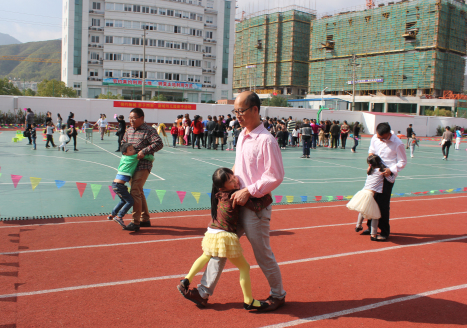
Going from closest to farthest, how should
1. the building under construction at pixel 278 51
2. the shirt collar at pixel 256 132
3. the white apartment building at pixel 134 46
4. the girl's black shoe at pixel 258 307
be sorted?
the shirt collar at pixel 256 132 < the girl's black shoe at pixel 258 307 < the white apartment building at pixel 134 46 < the building under construction at pixel 278 51

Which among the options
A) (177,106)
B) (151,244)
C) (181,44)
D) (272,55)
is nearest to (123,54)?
(181,44)

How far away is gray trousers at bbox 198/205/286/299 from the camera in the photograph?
141 inches

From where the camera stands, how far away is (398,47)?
74.6 m

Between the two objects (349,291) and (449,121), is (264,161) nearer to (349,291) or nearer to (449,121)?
(349,291)

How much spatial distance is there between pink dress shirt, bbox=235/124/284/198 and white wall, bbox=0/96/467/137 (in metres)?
37.0

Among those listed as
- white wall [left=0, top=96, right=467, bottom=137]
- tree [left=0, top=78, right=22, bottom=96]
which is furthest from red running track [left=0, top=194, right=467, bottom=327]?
tree [left=0, top=78, right=22, bottom=96]

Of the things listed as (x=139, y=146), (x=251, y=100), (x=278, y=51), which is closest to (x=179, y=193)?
(x=139, y=146)

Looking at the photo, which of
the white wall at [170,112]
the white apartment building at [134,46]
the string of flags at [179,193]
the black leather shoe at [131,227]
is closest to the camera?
the black leather shoe at [131,227]

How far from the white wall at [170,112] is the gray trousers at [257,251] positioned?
37.0 meters

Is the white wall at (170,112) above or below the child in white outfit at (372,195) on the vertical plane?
above

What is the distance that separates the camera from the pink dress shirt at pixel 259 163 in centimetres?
340

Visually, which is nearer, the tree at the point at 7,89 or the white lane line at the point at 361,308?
the white lane line at the point at 361,308

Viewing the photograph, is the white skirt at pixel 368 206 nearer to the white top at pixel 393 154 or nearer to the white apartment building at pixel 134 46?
the white top at pixel 393 154

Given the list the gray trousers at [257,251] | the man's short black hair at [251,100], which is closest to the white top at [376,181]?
the gray trousers at [257,251]
